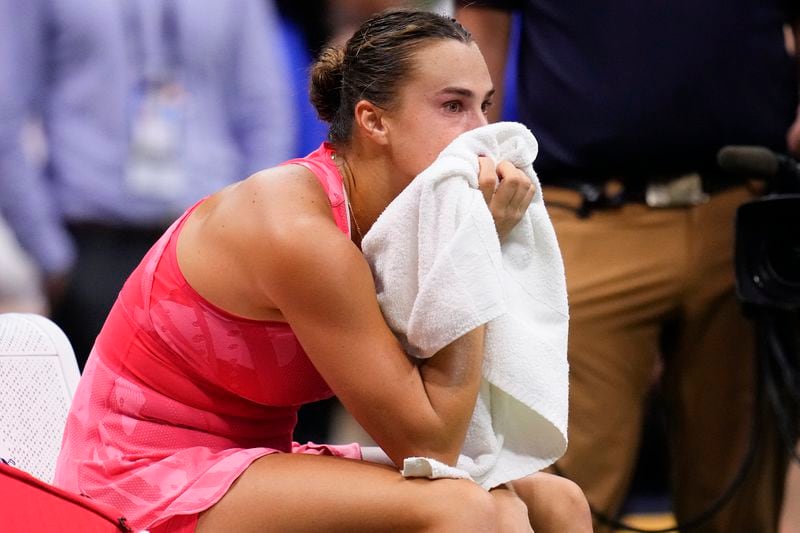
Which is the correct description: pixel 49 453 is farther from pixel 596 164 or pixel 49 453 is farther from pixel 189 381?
pixel 596 164

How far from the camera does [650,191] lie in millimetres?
2354

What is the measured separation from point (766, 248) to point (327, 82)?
2.74ft

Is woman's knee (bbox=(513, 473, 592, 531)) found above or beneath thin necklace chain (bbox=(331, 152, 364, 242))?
beneath

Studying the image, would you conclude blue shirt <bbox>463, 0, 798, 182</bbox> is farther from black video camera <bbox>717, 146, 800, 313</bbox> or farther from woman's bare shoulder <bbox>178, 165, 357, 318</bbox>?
woman's bare shoulder <bbox>178, 165, 357, 318</bbox>

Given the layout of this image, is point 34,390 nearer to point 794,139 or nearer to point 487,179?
point 487,179

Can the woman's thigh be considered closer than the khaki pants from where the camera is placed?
Yes

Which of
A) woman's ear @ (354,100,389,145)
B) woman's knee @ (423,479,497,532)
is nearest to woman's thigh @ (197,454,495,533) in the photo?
woman's knee @ (423,479,497,532)

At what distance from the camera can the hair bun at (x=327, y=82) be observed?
195 centimetres

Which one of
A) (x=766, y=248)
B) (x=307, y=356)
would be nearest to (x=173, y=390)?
(x=307, y=356)

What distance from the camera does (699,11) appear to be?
2309 millimetres

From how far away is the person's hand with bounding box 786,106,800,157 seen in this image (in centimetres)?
238

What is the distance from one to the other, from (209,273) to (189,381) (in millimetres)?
149

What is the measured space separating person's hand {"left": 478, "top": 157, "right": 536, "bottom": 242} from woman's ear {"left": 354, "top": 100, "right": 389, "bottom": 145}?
0.16m

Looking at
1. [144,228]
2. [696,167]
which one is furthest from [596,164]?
[144,228]
